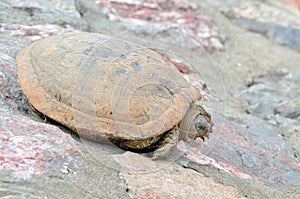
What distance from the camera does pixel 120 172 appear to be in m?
2.33

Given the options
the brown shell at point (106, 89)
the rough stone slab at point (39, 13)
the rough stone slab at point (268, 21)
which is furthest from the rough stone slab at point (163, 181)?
the rough stone slab at point (268, 21)

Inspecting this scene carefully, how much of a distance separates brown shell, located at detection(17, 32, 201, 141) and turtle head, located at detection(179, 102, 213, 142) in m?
0.08

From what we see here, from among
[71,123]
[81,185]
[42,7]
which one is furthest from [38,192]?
[42,7]

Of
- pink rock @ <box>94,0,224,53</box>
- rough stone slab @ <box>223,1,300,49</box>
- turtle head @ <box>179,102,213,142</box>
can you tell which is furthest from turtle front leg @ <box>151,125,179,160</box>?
rough stone slab @ <box>223,1,300,49</box>

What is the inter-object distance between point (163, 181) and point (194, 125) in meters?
0.56

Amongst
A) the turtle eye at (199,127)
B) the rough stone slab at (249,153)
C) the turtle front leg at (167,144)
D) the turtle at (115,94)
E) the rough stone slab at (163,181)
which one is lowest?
the rough stone slab at (249,153)

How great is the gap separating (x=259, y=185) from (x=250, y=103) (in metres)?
1.36

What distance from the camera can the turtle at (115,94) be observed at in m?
2.54

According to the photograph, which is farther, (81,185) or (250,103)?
(250,103)

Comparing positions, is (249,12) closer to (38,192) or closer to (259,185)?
(259,185)

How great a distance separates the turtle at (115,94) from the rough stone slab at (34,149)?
0.18 metres

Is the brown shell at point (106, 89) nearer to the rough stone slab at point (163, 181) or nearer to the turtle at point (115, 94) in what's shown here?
the turtle at point (115, 94)

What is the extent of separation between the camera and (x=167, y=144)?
2.61 metres

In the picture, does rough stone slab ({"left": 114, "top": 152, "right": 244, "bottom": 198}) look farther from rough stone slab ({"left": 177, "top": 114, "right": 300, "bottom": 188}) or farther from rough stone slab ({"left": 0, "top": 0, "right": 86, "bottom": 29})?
rough stone slab ({"left": 0, "top": 0, "right": 86, "bottom": 29})
